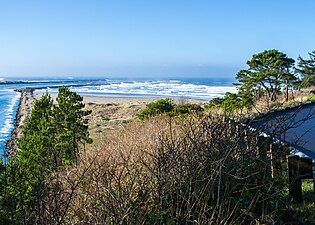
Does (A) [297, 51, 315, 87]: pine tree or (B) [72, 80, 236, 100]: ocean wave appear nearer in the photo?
(A) [297, 51, 315, 87]: pine tree

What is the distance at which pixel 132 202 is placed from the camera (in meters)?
5.68

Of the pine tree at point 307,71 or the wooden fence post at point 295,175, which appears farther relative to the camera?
the pine tree at point 307,71

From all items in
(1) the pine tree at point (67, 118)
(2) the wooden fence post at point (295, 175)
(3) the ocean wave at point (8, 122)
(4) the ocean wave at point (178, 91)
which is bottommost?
(3) the ocean wave at point (8, 122)

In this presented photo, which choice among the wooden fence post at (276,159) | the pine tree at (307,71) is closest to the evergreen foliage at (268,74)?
the pine tree at (307,71)

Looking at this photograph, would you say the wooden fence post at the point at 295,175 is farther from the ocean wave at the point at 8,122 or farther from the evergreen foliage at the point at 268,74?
the ocean wave at the point at 8,122

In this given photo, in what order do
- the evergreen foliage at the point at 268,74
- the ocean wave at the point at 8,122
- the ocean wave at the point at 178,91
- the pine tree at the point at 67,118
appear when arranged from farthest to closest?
the ocean wave at the point at 178,91 → the ocean wave at the point at 8,122 → the evergreen foliage at the point at 268,74 → the pine tree at the point at 67,118

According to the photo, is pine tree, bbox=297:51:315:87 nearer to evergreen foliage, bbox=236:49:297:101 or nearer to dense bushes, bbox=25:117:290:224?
evergreen foliage, bbox=236:49:297:101

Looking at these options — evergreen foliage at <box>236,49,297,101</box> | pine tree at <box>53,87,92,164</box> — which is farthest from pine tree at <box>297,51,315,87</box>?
pine tree at <box>53,87,92,164</box>

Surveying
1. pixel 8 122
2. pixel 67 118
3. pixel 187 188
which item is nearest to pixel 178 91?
pixel 8 122

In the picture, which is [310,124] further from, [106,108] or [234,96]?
[106,108]

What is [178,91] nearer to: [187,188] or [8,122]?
[8,122]

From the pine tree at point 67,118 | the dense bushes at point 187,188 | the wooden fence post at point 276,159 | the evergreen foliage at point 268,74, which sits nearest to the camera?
the dense bushes at point 187,188

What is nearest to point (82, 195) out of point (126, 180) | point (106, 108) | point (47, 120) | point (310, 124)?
point (126, 180)

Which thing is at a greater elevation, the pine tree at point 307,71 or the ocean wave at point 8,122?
the pine tree at point 307,71
